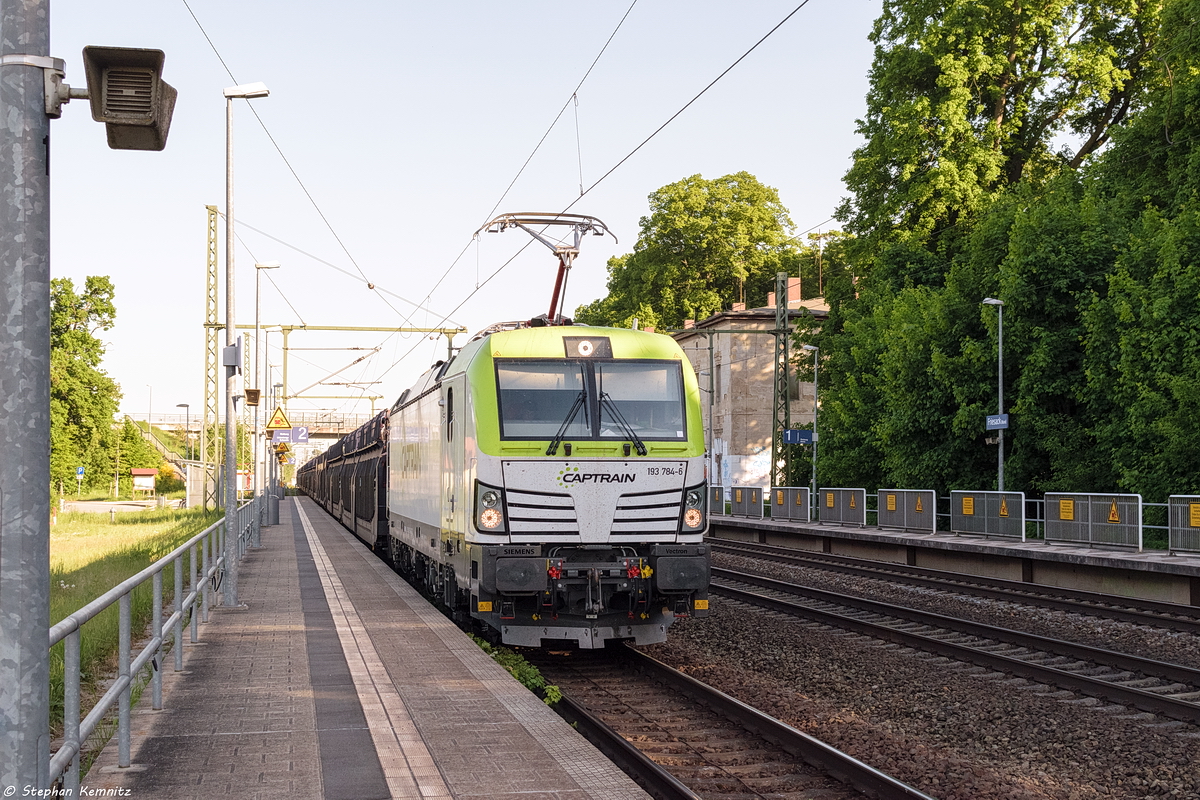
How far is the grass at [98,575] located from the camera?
26.8 feet

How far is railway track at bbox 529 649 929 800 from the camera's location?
7297mm

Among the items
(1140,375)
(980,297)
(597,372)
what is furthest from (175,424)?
(597,372)

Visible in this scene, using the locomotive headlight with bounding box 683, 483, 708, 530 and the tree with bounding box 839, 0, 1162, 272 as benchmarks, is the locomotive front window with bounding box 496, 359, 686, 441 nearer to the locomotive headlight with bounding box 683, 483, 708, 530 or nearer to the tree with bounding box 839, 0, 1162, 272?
the locomotive headlight with bounding box 683, 483, 708, 530

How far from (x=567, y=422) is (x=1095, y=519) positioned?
48.7 feet

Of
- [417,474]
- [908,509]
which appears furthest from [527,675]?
[908,509]

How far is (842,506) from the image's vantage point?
1283 inches

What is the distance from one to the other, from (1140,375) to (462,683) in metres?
21.2

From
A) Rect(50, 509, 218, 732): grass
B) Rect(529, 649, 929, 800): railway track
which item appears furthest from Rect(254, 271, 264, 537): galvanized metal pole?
Rect(529, 649, 929, 800): railway track

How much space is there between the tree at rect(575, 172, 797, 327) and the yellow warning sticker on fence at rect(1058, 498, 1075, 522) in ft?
126

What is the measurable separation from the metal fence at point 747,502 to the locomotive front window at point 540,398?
85.2 ft

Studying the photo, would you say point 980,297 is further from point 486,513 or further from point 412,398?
point 486,513

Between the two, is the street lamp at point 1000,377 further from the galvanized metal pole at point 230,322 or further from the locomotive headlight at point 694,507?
the locomotive headlight at point 694,507

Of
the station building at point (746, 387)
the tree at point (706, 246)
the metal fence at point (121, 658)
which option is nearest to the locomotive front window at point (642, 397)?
the metal fence at point (121, 658)

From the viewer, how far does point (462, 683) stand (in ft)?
29.9
